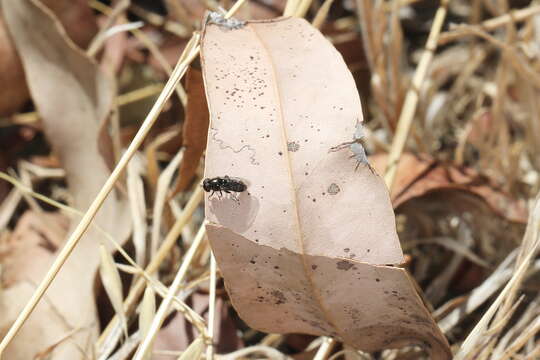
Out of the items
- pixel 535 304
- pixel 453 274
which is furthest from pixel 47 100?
pixel 535 304

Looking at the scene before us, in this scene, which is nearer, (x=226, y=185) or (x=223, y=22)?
(x=226, y=185)

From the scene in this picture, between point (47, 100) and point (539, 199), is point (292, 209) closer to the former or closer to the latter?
point (539, 199)

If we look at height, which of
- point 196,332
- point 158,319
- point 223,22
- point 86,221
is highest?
point 223,22

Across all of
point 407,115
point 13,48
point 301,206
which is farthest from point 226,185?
point 13,48

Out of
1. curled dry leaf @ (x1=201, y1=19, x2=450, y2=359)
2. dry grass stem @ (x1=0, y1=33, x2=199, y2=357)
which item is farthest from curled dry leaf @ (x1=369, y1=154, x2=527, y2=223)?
dry grass stem @ (x1=0, y1=33, x2=199, y2=357)

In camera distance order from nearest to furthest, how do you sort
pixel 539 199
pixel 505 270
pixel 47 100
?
pixel 539 199, pixel 505 270, pixel 47 100

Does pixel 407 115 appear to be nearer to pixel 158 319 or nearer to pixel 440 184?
pixel 440 184
